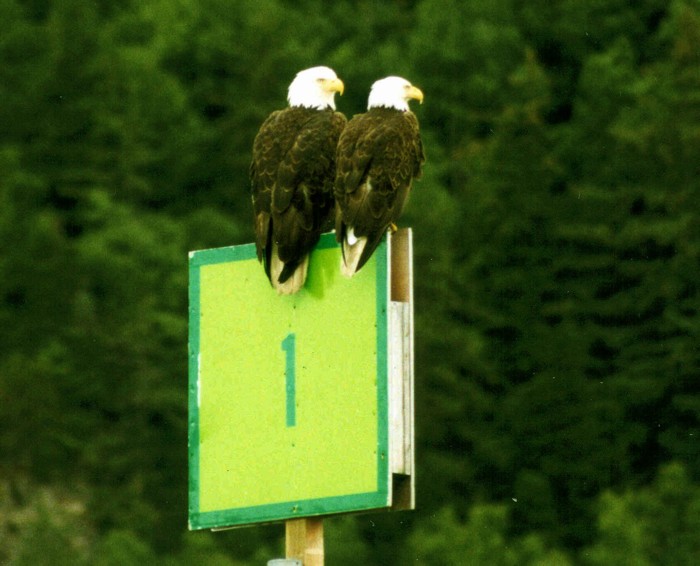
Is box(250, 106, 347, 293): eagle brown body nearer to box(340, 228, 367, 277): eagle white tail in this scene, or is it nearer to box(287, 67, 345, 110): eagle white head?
box(287, 67, 345, 110): eagle white head

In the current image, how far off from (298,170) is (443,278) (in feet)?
84.1

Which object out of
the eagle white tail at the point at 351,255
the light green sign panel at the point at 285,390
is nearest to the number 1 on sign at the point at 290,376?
the light green sign panel at the point at 285,390

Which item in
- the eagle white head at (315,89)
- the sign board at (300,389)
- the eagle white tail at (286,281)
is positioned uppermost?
the eagle white head at (315,89)

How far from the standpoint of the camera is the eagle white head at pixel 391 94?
8469mm

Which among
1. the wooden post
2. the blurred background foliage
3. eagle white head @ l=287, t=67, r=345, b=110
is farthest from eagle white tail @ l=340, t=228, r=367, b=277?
the blurred background foliage

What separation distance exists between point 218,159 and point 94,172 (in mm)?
2192

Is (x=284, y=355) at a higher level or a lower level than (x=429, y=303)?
lower

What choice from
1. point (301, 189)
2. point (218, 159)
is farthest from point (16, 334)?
point (301, 189)

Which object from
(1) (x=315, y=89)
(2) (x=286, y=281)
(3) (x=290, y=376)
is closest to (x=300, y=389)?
(3) (x=290, y=376)

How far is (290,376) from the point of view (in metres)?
6.50

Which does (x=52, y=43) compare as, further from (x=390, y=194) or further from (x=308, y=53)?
(x=390, y=194)

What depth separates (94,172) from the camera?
3953 cm

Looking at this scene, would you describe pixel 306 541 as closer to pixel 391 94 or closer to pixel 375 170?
pixel 375 170

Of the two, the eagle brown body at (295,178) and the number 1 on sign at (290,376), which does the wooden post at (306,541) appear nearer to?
the number 1 on sign at (290,376)
